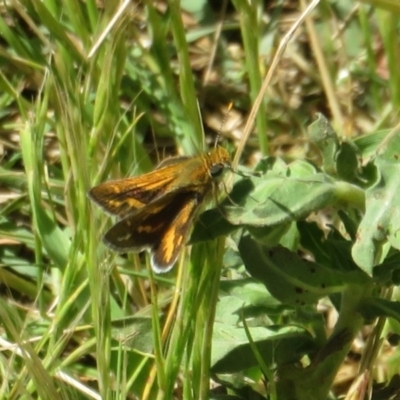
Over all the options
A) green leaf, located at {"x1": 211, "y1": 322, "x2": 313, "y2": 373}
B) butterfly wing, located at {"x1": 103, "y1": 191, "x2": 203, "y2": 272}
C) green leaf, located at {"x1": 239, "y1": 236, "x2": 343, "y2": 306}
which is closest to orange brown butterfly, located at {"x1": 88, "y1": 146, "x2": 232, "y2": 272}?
butterfly wing, located at {"x1": 103, "y1": 191, "x2": 203, "y2": 272}

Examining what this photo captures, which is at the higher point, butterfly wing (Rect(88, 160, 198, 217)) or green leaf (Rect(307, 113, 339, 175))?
green leaf (Rect(307, 113, 339, 175))

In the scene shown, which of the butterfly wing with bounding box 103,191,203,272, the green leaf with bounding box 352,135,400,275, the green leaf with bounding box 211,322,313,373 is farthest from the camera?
the green leaf with bounding box 211,322,313,373

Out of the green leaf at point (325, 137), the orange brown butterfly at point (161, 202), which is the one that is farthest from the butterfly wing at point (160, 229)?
the green leaf at point (325, 137)

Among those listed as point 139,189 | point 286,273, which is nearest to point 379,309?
point 286,273

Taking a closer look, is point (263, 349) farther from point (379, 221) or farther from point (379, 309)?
point (379, 221)

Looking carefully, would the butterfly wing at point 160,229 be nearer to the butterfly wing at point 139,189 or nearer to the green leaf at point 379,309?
the butterfly wing at point 139,189

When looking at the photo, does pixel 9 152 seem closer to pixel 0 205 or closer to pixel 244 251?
pixel 0 205

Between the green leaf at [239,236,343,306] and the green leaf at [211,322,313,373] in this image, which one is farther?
the green leaf at [211,322,313,373]

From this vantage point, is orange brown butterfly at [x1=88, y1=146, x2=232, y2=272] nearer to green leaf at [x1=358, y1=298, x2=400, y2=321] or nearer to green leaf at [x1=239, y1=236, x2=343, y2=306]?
green leaf at [x1=239, y1=236, x2=343, y2=306]
